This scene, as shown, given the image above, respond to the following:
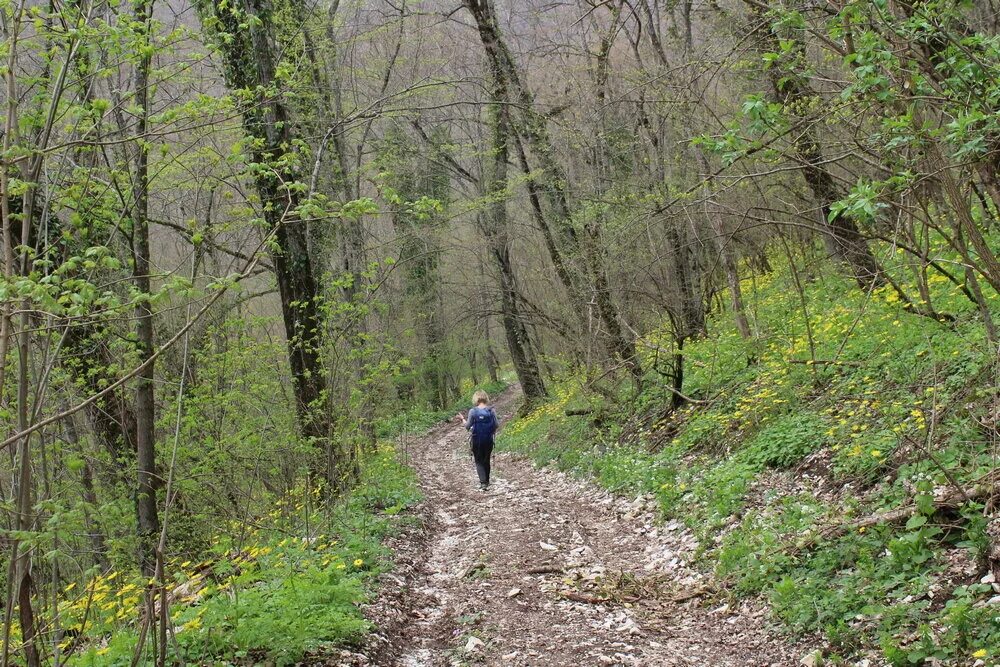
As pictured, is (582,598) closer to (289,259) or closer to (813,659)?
(813,659)

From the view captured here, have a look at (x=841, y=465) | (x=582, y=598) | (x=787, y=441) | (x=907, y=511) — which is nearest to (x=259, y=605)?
(x=582, y=598)

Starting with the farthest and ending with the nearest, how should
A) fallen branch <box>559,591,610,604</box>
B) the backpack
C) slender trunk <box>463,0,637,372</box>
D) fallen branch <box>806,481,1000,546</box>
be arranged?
slender trunk <box>463,0,637,372</box>
the backpack
fallen branch <box>559,591,610,604</box>
fallen branch <box>806,481,1000,546</box>

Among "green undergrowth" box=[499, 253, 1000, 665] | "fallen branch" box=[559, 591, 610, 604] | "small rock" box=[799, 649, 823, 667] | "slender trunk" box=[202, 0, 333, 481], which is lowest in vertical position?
"fallen branch" box=[559, 591, 610, 604]

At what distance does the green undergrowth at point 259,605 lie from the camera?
4.49m

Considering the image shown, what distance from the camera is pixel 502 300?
20.5 meters

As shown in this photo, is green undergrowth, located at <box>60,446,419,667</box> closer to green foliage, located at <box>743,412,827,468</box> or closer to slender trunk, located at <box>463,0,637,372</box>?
green foliage, located at <box>743,412,827,468</box>

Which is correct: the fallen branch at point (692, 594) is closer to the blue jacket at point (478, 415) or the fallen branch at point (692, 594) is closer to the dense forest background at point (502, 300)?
the dense forest background at point (502, 300)

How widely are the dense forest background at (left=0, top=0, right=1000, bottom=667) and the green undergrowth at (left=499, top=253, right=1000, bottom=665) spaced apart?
0.11 ft

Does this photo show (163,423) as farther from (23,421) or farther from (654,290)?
(654,290)

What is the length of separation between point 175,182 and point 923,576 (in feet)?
35.4

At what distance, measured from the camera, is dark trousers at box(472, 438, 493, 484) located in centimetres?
1160

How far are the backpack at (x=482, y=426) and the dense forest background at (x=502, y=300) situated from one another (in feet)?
5.83

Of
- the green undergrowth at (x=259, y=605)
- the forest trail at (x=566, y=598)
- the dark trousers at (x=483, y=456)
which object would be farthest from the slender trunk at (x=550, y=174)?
the green undergrowth at (x=259, y=605)

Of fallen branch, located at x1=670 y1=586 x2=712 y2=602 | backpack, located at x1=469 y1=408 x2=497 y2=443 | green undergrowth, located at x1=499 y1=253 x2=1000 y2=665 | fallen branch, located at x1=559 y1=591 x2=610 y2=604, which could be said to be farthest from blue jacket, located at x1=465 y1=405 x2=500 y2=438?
fallen branch, located at x1=670 y1=586 x2=712 y2=602
